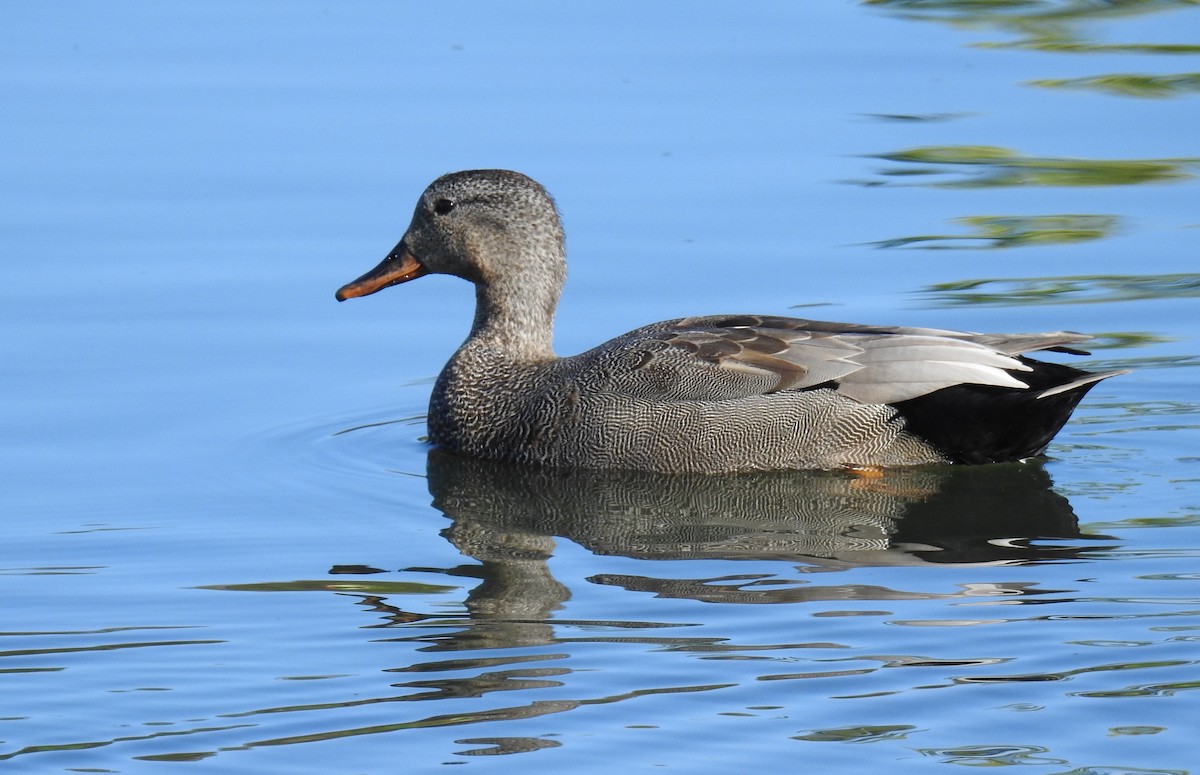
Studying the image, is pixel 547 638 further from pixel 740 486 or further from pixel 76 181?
pixel 76 181

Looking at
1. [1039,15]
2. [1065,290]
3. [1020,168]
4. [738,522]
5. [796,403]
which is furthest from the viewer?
[1039,15]

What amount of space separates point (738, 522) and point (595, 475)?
107 cm

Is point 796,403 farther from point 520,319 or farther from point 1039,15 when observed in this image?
point 1039,15

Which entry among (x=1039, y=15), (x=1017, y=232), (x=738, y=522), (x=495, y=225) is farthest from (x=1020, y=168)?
(x=738, y=522)

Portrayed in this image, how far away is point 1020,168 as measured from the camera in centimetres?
1364

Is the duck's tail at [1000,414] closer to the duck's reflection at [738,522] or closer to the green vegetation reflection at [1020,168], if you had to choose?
the duck's reflection at [738,522]

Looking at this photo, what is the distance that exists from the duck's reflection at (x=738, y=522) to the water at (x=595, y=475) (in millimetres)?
32

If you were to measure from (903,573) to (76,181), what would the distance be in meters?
7.13

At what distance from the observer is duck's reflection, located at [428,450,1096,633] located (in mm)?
7719

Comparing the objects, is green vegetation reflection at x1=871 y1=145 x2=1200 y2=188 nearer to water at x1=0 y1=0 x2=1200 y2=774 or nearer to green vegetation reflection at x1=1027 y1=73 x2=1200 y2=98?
water at x1=0 y1=0 x2=1200 y2=774

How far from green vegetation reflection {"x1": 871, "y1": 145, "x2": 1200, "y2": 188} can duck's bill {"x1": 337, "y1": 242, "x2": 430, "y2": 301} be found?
3866 millimetres

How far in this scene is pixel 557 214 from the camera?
10.7 meters

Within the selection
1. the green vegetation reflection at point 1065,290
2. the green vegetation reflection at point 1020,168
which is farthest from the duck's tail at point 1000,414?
the green vegetation reflection at point 1020,168

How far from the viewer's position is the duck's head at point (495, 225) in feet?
34.8
